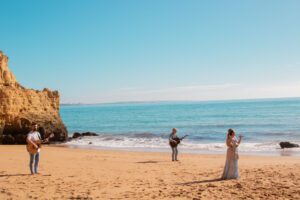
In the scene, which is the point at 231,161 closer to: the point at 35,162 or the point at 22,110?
the point at 35,162

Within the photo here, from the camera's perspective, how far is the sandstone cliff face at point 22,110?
2675 centimetres

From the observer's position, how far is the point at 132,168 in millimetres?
13516

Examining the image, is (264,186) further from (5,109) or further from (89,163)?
(5,109)

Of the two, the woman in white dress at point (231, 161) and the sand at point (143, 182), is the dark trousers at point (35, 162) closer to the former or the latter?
the sand at point (143, 182)

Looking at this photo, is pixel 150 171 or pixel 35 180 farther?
pixel 150 171

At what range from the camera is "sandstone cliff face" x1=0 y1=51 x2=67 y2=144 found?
26750 millimetres

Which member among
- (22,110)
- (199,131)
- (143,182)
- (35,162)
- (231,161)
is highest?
(22,110)

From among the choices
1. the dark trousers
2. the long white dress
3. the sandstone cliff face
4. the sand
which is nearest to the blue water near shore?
the sandstone cliff face

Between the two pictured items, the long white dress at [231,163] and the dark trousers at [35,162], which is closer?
the long white dress at [231,163]

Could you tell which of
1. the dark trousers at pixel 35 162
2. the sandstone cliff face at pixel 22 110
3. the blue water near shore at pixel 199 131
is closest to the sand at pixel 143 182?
the dark trousers at pixel 35 162

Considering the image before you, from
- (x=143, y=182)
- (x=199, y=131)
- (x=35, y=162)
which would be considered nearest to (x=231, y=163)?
(x=143, y=182)

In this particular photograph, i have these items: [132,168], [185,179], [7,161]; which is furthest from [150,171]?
[7,161]

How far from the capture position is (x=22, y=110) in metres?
28.5

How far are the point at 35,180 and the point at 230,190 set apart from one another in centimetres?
588
